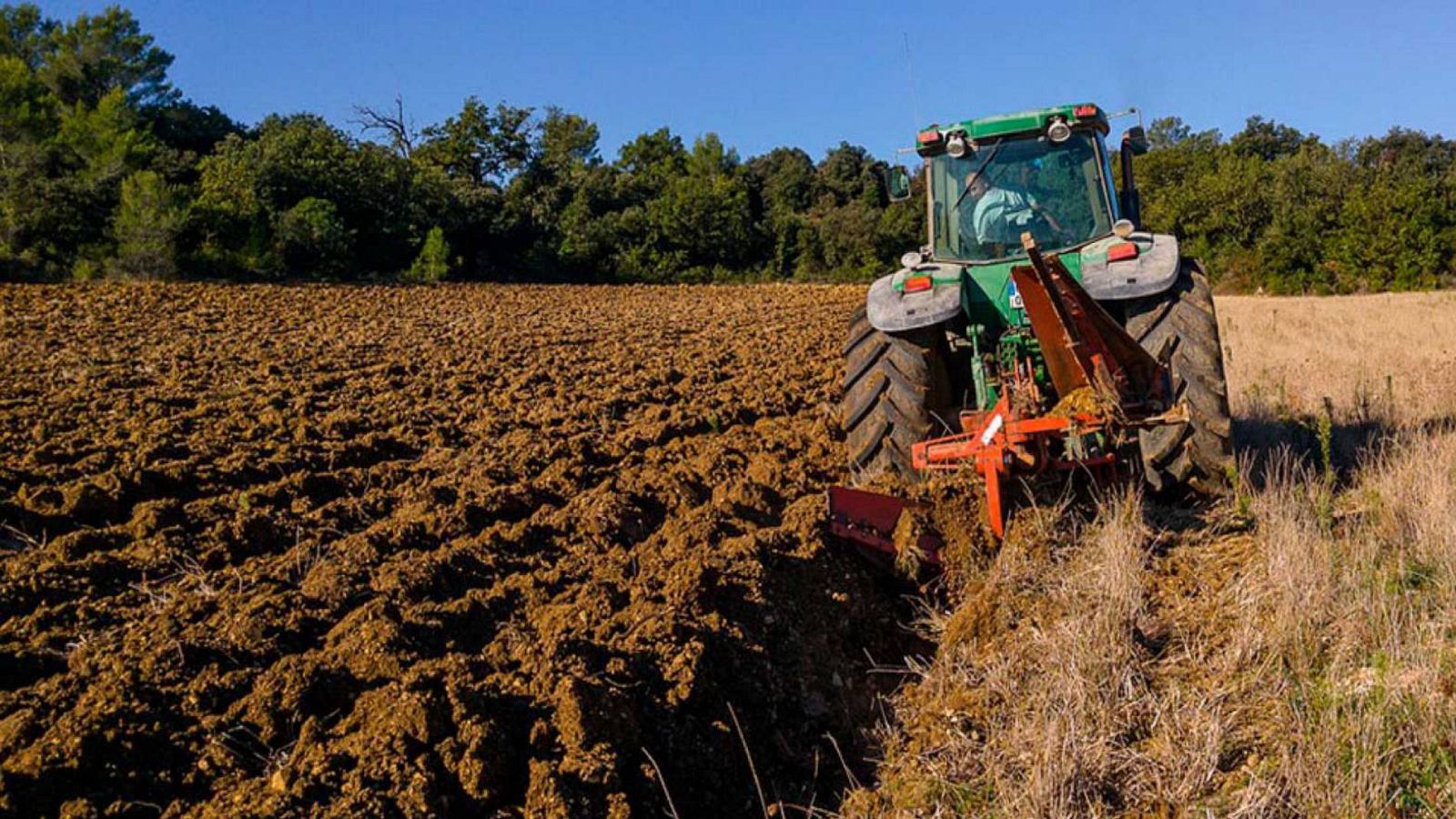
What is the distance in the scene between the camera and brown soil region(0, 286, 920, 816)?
264 cm

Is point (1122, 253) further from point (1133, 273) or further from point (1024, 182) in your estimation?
point (1024, 182)

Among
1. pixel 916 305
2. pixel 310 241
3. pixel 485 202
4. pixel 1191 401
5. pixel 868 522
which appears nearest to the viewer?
pixel 868 522

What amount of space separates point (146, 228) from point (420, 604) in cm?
2186

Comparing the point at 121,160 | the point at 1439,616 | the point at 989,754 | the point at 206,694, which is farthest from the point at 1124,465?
the point at 121,160

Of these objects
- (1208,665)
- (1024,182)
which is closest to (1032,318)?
(1208,665)

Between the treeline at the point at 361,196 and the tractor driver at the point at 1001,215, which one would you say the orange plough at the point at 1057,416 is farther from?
the treeline at the point at 361,196

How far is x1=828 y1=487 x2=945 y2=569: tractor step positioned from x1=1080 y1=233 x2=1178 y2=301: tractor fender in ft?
4.47

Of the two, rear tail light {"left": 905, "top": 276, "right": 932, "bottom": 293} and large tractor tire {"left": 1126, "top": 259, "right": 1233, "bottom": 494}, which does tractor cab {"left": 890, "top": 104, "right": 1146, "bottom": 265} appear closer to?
rear tail light {"left": 905, "top": 276, "right": 932, "bottom": 293}

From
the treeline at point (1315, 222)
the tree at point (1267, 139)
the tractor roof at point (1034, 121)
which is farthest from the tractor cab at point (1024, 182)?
the tree at point (1267, 139)

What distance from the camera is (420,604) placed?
3607 mm

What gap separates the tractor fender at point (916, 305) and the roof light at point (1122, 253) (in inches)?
27.0

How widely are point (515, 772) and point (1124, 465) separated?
3.25 m

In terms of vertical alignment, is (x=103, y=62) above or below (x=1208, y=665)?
above

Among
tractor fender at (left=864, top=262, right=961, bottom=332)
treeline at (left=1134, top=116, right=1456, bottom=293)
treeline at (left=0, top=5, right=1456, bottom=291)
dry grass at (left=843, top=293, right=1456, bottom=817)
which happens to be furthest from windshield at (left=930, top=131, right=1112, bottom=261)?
treeline at (left=1134, top=116, right=1456, bottom=293)
